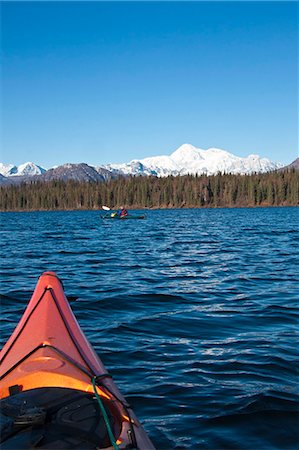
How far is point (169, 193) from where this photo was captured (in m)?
152

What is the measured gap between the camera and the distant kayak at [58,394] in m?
4.13

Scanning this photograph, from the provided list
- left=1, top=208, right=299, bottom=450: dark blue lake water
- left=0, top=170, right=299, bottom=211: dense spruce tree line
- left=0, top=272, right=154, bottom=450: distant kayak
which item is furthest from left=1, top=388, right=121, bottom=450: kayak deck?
left=0, top=170, right=299, bottom=211: dense spruce tree line

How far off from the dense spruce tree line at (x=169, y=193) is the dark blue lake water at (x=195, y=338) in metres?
123

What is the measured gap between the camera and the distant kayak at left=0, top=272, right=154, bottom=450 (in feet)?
13.6

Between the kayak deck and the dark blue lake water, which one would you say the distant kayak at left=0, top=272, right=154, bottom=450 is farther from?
the dark blue lake water

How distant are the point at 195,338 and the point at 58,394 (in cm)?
480

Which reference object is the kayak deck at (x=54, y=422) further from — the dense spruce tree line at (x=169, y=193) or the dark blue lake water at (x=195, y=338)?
the dense spruce tree line at (x=169, y=193)

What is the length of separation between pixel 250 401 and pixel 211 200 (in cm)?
14517

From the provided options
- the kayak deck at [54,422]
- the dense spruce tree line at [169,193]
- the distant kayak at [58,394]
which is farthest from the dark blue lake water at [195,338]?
the dense spruce tree line at [169,193]

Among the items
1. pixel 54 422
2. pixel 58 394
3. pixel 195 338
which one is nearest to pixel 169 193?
pixel 195 338

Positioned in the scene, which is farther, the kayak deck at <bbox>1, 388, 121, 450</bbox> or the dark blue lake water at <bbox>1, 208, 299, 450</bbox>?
the dark blue lake water at <bbox>1, 208, 299, 450</bbox>

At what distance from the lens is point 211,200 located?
150 m

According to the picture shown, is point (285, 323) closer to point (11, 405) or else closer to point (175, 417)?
point (175, 417)

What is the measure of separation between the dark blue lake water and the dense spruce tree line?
123213 mm
